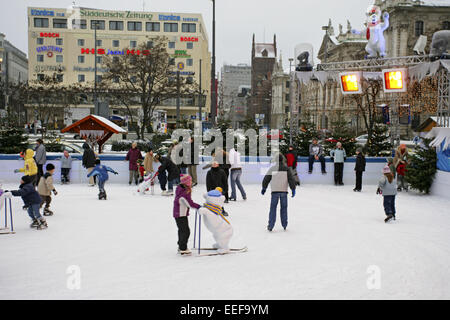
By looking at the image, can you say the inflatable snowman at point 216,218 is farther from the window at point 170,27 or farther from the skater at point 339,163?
the window at point 170,27

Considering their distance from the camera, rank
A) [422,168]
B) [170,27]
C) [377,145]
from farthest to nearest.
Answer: [170,27] → [377,145] → [422,168]

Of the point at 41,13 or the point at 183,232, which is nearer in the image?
the point at 183,232

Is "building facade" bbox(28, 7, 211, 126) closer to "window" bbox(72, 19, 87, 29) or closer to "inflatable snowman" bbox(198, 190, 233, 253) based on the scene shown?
"window" bbox(72, 19, 87, 29)

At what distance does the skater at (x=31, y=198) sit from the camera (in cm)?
928

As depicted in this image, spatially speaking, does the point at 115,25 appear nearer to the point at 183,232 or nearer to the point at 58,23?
the point at 58,23

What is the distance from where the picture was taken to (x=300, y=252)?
8.18 m

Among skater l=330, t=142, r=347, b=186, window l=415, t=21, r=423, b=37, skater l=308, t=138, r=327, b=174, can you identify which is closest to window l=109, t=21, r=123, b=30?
window l=415, t=21, r=423, b=37

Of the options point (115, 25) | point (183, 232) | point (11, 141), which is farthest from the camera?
point (115, 25)

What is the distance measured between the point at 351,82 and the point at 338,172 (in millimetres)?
4728

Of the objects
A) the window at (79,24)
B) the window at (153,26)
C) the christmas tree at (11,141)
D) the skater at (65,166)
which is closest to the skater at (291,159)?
the skater at (65,166)

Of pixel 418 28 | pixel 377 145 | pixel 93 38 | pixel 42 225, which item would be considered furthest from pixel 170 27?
pixel 42 225

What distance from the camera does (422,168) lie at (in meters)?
15.9
